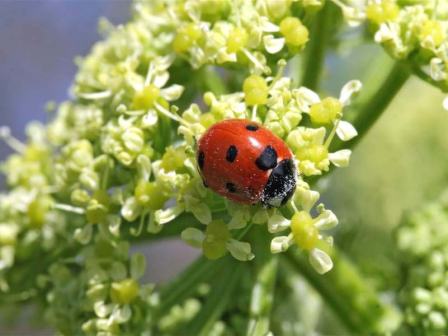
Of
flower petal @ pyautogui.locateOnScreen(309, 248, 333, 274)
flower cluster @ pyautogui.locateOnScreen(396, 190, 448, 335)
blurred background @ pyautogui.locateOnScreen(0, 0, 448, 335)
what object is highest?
flower petal @ pyautogui.locateOnScreen(309, 248, 333, 274)

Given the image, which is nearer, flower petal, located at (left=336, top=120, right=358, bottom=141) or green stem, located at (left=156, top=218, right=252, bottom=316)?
flower petal, located at (left=336, top=120, right=358, bottom=141)

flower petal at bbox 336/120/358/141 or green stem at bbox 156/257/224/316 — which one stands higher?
flower petal at bbox 336/120/358/141

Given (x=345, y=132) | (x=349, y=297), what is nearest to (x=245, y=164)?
(x=345, y=132)

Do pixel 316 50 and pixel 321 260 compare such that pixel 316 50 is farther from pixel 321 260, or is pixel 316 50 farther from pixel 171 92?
pixel 321 260

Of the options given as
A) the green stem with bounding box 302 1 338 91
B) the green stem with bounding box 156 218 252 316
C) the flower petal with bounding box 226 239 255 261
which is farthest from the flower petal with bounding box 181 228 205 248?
the green stem with bounding box 302 1 338 91

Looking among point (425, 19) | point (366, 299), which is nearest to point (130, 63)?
point (425, 19)

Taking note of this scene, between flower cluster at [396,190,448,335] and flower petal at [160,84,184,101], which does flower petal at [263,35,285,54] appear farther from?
flower cluster at [396,190,448,335]
